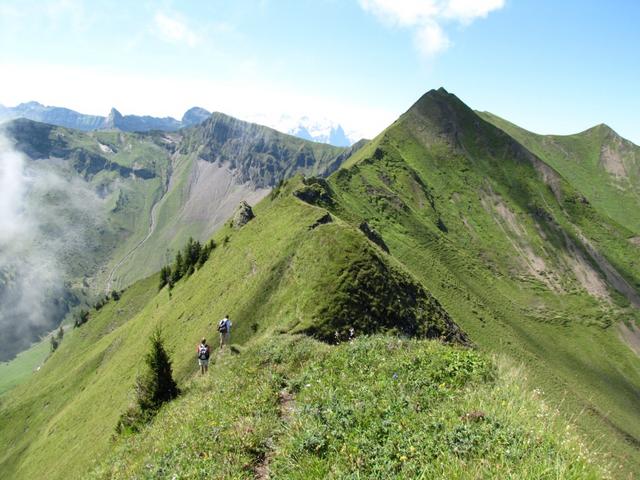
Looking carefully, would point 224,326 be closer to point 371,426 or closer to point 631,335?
point 371,426

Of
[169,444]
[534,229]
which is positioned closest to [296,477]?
[169,444]

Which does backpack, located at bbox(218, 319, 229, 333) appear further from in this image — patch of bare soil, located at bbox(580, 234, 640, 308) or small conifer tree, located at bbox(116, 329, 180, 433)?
patch of bare soil, located at bbox(580, 234, 640, 308)

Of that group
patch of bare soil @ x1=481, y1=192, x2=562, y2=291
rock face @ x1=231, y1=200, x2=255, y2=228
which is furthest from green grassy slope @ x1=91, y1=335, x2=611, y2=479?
patch of bare soil @ x1=481, y1=192, x2=562, y2=291

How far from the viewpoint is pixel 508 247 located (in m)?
147

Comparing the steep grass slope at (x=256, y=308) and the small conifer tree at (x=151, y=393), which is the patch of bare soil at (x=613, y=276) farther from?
the small conifer tree at (x=151, y=393)

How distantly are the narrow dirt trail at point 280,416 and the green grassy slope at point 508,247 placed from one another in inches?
2778

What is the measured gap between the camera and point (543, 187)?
175 metres

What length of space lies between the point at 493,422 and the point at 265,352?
529 inches

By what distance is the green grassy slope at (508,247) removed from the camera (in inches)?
3681

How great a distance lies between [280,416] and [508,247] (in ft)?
493

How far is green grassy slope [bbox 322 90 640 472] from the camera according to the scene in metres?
93.5

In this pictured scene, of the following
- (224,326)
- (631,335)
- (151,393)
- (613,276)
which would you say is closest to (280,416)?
(151,393)

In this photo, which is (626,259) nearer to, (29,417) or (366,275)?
(366,275)

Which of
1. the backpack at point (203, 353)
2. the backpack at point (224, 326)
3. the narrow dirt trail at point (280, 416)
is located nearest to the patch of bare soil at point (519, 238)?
the backpack at point (224, 326)
